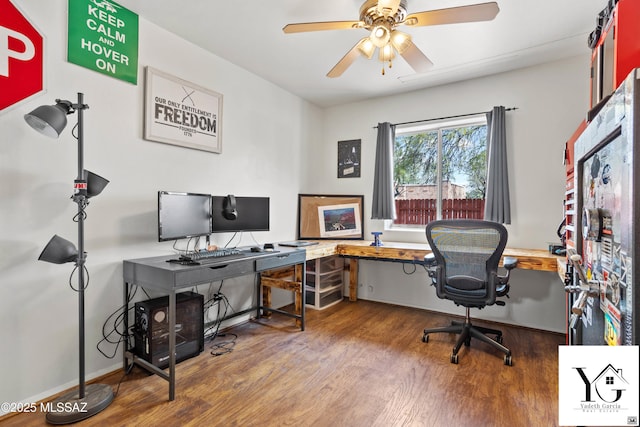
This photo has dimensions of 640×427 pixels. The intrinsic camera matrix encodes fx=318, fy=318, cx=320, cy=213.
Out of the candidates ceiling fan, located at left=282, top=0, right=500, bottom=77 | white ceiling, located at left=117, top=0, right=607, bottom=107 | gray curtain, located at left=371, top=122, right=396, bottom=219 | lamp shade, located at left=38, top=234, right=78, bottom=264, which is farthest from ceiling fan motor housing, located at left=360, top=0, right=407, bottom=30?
lamp shade, located at left=38, top=234, right=78, bottom=264

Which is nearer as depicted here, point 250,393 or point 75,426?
point 75,426

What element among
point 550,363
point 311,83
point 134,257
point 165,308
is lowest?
point 550,363

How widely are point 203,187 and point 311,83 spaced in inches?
69.3

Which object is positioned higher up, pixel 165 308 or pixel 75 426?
pixel 165 308

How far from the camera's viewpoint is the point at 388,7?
1.83 m

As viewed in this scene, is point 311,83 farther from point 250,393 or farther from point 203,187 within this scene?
point 250,393

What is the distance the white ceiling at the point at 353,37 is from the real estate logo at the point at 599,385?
89.6 inches

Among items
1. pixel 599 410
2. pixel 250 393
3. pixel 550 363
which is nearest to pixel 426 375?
pixel 550 363

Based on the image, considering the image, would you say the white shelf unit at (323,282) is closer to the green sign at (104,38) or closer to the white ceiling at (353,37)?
the white ceiling at (353,37)

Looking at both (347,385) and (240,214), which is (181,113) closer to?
(240,214)

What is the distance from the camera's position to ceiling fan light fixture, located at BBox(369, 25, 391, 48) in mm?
2018

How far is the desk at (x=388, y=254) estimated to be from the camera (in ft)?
8.94

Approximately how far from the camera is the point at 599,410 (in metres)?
0.87

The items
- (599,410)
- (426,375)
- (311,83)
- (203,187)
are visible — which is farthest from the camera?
(311,83)
